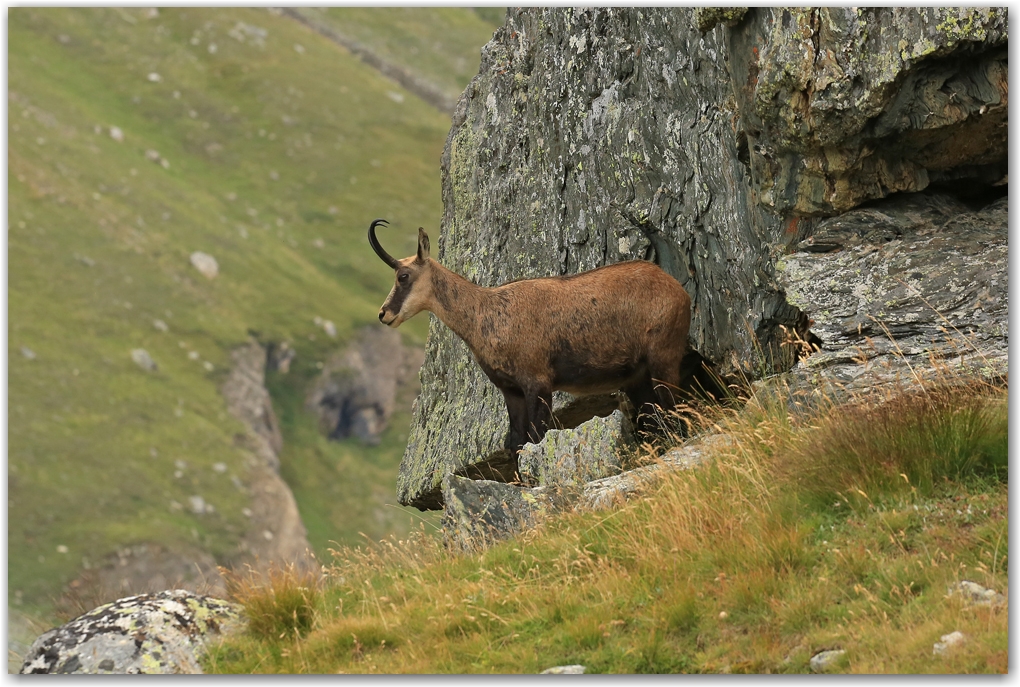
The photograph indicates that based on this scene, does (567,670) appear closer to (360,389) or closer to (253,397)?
(253,397)

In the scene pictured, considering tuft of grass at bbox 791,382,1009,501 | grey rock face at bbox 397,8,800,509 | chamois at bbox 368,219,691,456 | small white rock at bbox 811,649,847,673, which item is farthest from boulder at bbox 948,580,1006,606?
chamois at bbox 368,219,691,456

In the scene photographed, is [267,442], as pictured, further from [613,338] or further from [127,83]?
[613,338]

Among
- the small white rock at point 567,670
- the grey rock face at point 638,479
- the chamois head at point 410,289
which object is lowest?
the small white rock at point 567,670

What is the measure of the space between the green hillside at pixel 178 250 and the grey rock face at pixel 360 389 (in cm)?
139

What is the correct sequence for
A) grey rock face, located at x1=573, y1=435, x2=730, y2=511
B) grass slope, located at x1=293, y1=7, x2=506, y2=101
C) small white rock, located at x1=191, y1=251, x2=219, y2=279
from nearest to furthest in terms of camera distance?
grey rock face, located at x1=573, y1=435, x2=730, y2=511 < small white rock, located at x1=191, y1=251, x2=219, y2=279 < grass slope, located at x1=293, y1=7, x2=506, y2=101

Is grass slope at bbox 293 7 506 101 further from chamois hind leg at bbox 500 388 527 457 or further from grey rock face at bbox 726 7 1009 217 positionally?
grey rock face at bbox 726 7 1009 217

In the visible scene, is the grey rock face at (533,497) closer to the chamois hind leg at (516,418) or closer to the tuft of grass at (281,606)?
the chamois hind leg at (516,418)

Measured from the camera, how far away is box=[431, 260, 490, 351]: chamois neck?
14.2m

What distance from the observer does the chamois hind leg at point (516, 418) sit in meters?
13.9

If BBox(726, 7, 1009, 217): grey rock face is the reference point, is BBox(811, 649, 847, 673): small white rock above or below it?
below

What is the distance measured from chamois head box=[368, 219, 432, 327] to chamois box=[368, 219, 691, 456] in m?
0.03

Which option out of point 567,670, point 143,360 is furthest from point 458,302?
point 143,360

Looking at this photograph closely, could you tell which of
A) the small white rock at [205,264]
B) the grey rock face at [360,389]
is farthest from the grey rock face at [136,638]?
the grey rock face at [360,389]

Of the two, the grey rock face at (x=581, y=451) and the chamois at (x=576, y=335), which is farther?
the grey rock face at (x=581, y=451)
